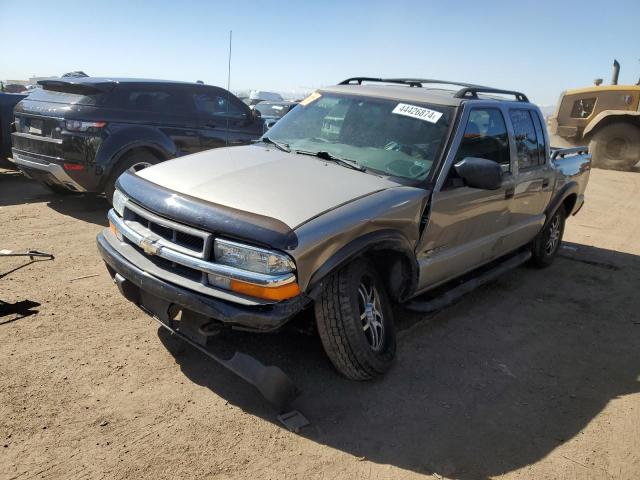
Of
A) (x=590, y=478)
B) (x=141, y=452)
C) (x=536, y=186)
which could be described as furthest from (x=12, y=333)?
(x=536, y=186)

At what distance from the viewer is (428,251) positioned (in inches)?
145

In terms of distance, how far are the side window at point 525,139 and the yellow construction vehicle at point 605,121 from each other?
12264 millimetres

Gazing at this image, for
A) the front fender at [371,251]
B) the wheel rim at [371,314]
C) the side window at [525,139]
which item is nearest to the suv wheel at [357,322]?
the wheel rim at [371,314]

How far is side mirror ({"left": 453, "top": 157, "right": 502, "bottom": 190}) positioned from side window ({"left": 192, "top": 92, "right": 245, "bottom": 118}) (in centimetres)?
468

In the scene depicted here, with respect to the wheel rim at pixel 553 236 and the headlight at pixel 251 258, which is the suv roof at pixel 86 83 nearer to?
the headlight at pixel 251 258

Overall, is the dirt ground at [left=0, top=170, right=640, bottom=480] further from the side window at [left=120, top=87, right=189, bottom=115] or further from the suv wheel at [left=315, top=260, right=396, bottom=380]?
the side window at [left=120, top=87, right=189, bottom=115]

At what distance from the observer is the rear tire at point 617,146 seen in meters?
15.2

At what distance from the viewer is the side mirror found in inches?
137

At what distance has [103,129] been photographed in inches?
→ 249

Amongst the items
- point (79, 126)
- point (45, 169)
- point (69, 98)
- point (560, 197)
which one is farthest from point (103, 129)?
point (560, 197)

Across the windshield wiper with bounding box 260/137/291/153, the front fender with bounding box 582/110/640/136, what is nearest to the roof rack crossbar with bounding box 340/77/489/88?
the windshield wiper with bounding box 260/137/291/153

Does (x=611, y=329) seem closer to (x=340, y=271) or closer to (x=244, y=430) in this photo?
(x=340, y=271)

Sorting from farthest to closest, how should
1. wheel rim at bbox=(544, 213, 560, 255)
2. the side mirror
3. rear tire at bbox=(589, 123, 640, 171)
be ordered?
rear tire at bbox=(589, 123, 640, 171)
wheel rim at bbox=(544, 213, 560, 255)
the side mirror

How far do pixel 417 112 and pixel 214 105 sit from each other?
182 inches
